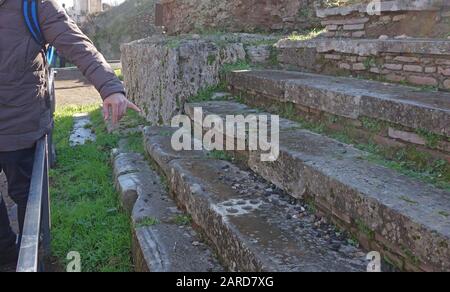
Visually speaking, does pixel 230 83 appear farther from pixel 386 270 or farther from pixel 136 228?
pixel 386 270

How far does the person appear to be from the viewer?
2.32m

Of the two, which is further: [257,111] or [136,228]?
[257,111]

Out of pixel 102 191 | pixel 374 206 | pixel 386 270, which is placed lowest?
pixel 102 191

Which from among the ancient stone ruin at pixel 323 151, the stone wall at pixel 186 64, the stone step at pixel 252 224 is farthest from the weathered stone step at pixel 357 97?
the stone step at pixel 252 224

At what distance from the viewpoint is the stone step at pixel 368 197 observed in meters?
1.68

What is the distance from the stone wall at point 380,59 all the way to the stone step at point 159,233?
1778 millimetres

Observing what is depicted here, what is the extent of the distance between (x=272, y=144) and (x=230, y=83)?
193 centimetres

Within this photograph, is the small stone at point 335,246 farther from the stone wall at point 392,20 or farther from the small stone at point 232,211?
the stone wall at point 392,20

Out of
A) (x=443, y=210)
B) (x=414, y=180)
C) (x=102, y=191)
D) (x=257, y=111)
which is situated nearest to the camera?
Answer: (x=443, y=210)

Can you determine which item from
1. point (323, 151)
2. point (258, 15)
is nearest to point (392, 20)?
point (323, 151)

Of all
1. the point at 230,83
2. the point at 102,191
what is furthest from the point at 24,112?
the point at 230,83

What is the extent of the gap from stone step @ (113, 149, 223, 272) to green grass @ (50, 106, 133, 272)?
0.20m

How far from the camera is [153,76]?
210 inches

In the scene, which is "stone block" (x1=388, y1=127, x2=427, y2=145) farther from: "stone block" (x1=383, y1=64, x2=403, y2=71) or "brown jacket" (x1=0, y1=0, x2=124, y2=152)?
"brown jacket" (x1=0, y1=0, x2=124, y2=152)
